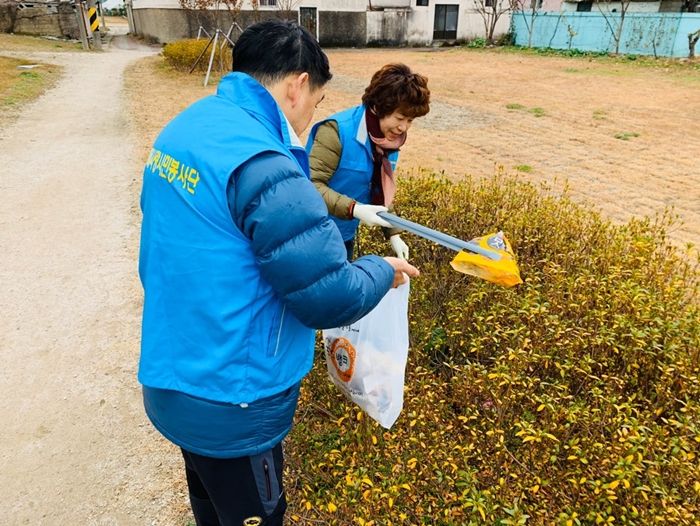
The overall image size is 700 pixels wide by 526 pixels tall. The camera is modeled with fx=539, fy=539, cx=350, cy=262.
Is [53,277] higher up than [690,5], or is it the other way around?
[690,5]

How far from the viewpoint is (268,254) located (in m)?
1.17

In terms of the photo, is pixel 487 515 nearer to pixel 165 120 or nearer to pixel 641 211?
pixel 641 211

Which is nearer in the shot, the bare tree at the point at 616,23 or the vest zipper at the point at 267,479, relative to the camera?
the vest zipper at the point at 267,479

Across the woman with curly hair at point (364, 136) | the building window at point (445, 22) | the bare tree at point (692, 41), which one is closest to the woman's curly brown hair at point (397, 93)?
the woman with curly hair at point (364, 136)

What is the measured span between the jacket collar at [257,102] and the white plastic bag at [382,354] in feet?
2.85

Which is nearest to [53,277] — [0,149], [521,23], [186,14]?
[0,149]

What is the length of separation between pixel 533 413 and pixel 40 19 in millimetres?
26328

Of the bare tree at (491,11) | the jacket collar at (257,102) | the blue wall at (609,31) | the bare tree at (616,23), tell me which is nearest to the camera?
the jacket collar at (257,102)

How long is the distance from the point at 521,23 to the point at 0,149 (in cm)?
2312

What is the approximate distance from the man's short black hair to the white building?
70.1ft

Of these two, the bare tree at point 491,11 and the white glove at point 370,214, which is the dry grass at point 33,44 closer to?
the bare tree at point 491,11

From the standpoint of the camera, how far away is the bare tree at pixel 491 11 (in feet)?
78.4

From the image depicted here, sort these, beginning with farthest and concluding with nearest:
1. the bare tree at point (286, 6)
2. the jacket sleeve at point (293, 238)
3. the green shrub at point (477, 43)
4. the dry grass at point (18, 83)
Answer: the green shrub at point (477, 43)
the bare tree at point (286, 6)
the dry grass at point (18, 83)
the jacket sleeve at point (293, 238)

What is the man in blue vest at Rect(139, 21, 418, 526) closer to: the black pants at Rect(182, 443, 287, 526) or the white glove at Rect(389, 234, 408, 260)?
the black pants at Rect(182, 443, 287, 526)
